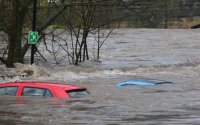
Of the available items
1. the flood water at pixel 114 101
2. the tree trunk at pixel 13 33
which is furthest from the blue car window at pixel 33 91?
the tree trunk at pixel 13 33

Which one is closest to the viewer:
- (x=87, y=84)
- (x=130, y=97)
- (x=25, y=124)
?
(x=25, y=124)

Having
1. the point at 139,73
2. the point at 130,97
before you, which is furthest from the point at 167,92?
the point at 139,73

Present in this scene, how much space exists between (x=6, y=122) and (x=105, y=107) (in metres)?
3.44

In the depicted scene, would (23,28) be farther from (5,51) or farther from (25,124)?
(25,124)

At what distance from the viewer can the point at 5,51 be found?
31.8 m

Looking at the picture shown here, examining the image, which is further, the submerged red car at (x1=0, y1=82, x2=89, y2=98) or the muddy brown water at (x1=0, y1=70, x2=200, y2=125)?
the submerged red car at (x1=0, y1=82, x2=89, y2=98)

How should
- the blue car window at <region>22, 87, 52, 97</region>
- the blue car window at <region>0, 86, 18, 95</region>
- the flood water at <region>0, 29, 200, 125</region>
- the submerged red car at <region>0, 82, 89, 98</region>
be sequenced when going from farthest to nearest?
the blue car window at <region>0, 86, 18, 95</region>, the blue car window at <region>22, 87, 52, 97</region>, the submerged red car at <region>0, 82, 89, 98</region>, the flood water at <region>0, 29, 200, 125</region>

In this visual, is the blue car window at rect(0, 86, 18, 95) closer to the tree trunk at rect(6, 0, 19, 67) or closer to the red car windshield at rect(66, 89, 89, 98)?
the red car windshield at rect(66, 89, 89, 98)

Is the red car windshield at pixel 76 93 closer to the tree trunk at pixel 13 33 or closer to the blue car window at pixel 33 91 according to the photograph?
the blue car window at pixel 33 91

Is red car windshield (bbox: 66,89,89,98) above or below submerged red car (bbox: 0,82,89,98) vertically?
below

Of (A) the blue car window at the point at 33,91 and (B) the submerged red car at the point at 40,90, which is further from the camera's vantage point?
(A) the blue car window at the point at 33,91

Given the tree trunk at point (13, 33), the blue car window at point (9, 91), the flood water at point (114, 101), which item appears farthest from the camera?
the tree trunk at point (13, 33)

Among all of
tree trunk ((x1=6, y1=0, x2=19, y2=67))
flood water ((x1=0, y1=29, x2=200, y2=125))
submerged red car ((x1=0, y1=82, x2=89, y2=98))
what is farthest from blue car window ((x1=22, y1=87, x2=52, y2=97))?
tree trunk ((x1=6, y1=0, x2=19, y2=67))

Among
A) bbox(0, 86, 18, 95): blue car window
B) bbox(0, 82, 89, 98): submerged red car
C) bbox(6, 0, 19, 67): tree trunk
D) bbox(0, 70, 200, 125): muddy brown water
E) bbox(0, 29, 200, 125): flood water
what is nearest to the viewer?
bbox(0, 70, 200, 125): muddy brown water
